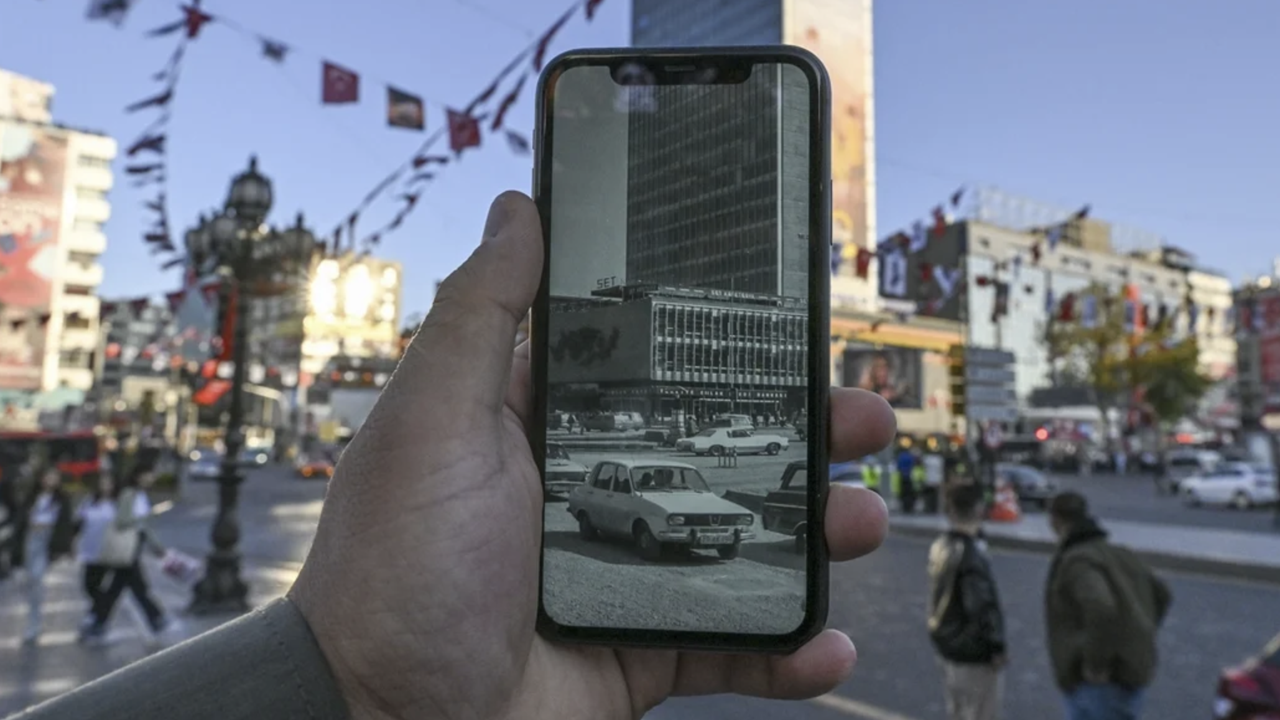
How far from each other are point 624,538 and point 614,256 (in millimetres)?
598

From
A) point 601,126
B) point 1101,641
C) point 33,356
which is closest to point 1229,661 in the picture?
point 1101,641

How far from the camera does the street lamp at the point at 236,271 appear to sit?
1009 centimetres

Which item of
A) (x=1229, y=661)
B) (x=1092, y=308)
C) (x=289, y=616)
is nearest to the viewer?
(x=289, y=616)

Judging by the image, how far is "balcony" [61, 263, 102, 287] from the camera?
55.3 meters

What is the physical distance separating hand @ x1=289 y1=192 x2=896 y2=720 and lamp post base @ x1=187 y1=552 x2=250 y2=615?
9.48m

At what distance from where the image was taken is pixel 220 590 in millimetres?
10031

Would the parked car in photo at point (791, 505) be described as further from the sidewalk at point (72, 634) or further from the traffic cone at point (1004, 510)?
the traffic cone at point (1004, 510)

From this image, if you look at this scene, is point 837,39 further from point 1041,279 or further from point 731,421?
point 731,421

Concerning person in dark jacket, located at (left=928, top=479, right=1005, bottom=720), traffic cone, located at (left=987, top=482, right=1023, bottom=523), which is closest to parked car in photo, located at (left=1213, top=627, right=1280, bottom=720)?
person in dark jacket, located at (left=928, top=479, right=1005, bottom=720)

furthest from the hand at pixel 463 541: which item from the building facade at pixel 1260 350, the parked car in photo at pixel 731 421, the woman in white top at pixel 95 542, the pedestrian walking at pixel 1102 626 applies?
the building facade at pixel 1260 350

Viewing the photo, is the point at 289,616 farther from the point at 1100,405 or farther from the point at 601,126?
the point at 1100,405

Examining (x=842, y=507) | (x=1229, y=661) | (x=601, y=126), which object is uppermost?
(x=601, y=126)

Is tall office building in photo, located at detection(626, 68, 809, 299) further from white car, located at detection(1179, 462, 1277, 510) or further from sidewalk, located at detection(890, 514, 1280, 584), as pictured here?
white car, located at detection(1179, 462, 1277, 510)

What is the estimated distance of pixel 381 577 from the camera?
5.29ft
